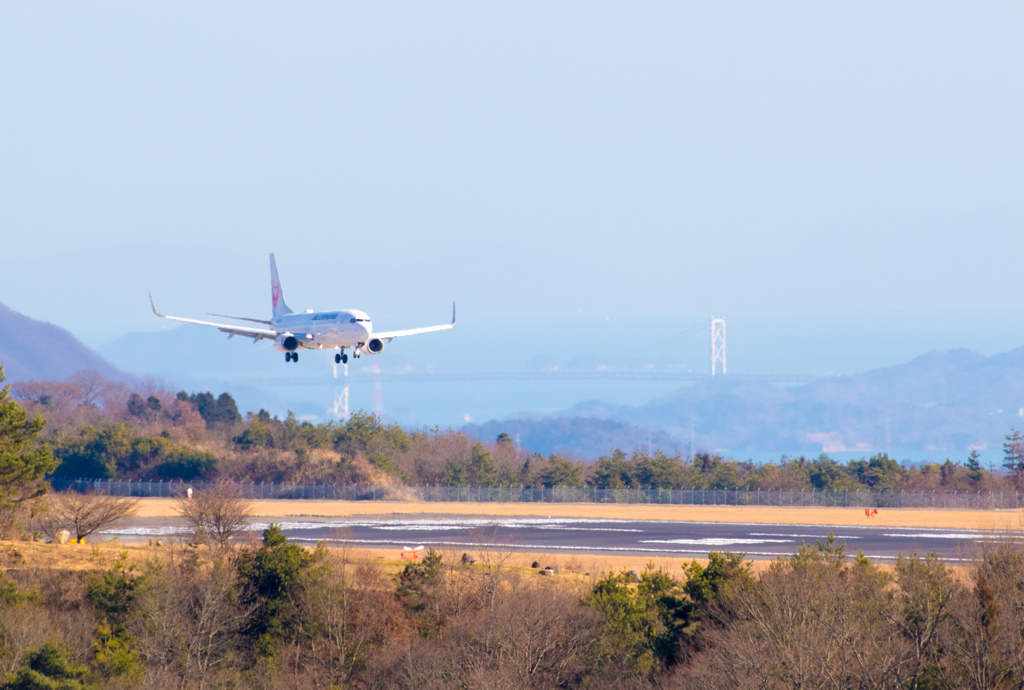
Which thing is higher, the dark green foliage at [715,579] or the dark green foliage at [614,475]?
the dark green foliage at [614,475]

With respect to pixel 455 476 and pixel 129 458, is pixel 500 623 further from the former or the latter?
pixel 129 458

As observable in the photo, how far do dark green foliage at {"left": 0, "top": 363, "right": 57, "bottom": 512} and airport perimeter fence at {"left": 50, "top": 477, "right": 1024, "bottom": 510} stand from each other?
42900mm

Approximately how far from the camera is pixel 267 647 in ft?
198

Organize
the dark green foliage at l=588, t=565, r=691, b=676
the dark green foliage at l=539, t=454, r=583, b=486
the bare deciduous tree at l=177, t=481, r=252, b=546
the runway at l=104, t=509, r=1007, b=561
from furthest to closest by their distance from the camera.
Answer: the dark green foliage at l=539, t=454, r=583, b=486 → the runway at l=104, t=509, r=1007, b=561 → the bare deciduous tree at l=177, t=481, r=252, b=546 → the dark green foliage at l=588, t=565, r=691, b=676

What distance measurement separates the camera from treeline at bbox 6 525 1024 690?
45906 millimetres

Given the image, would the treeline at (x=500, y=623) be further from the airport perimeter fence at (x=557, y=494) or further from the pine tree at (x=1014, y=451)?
the pine tree at (x=1014, y=451)

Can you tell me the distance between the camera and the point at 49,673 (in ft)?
174

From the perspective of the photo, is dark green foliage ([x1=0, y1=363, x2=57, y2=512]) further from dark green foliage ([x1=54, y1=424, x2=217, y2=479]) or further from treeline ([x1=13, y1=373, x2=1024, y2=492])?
dark green foliage ([x1=54, y1=424, x2=217, y2=479])

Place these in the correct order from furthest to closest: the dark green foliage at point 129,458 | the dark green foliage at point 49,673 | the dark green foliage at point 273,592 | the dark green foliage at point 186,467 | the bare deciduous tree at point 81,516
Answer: the dark green foliage at point 129,458, the dark green foliage at point 186,467, the bare deciduous tree at point 81,516, the dark green foliage at point 273,592, the dark green foliage at point 49,673

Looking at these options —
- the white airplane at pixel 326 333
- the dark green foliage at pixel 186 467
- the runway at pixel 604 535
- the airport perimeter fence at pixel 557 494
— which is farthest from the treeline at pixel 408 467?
the white airplane at pixel 326 333

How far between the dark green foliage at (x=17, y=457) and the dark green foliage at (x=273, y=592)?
14557mm

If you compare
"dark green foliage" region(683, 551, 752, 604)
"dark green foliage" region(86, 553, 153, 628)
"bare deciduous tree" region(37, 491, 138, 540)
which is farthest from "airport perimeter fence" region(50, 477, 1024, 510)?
"dark green foliage" region(683, 551, 752, 604)

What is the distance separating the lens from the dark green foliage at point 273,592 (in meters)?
61.5

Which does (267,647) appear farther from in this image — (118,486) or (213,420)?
(213,420)
